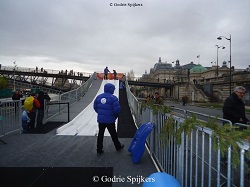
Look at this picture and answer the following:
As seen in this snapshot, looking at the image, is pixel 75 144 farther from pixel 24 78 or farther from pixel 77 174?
pixel 24 78

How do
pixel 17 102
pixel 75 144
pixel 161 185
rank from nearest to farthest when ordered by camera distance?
1. pixel 161 185
2. pixel 75 144
3. pixel 17 102

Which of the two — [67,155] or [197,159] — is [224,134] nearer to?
[197,159]

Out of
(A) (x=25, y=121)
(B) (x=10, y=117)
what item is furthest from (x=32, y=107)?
(B) (x=10, y=117)

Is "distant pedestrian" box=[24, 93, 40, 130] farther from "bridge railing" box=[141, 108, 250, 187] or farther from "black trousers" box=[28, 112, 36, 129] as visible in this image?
"bridge railing" box=[141, 108, 250, 187]

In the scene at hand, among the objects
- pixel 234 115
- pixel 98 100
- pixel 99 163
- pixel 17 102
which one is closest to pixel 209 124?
pixel 234 115

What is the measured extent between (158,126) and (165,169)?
990 mm

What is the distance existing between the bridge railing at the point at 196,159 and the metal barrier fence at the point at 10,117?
5.61 metres

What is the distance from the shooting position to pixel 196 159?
2836 millimetres

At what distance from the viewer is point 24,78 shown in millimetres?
69000

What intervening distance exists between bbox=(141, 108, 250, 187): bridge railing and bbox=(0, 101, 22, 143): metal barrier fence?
5.61 m

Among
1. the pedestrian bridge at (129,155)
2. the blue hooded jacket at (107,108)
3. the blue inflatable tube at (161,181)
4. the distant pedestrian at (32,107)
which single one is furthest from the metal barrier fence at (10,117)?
the blue inflatable tube at (161,181)

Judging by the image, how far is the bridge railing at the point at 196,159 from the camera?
7.18 feet

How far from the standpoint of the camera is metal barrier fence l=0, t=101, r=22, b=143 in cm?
704

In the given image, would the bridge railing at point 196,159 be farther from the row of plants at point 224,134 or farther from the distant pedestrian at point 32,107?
the distant pedestrian at point 32,107
